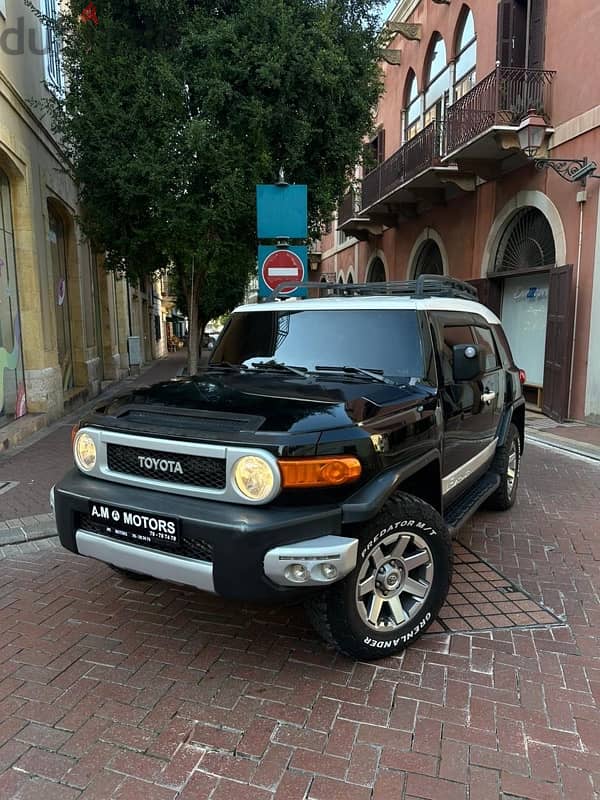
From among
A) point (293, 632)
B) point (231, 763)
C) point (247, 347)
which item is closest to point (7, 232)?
point (247, 347)

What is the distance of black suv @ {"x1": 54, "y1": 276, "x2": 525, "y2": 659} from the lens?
8.70ft

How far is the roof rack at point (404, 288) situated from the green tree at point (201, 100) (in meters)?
4.61

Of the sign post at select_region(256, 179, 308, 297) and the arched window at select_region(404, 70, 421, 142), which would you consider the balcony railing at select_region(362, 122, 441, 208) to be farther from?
the sign post at select_region(256, 179, 308, 297)

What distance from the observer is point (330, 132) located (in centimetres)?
976

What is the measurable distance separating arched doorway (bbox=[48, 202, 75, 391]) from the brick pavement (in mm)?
8928

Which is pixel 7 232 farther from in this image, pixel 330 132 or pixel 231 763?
pixel 231 763

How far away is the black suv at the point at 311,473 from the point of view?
265 cm

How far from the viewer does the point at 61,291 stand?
12391 mm

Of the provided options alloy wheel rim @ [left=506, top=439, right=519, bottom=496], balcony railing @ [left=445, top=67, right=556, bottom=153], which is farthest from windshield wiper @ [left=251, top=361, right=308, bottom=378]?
balcony railing @ [left=445, top=67, right=556, bottom=153]

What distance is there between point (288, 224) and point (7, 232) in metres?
4.52

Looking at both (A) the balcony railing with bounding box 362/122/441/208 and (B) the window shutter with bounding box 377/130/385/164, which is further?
(B) the window shutter with bounding box 377/130/385/164

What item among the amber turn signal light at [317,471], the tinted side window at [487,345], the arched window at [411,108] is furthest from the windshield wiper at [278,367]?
the arched window at [411,108]

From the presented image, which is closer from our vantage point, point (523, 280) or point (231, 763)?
point (231, 763)

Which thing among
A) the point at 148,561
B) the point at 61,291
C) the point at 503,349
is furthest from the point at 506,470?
the point at 61,291
